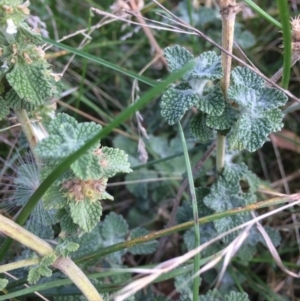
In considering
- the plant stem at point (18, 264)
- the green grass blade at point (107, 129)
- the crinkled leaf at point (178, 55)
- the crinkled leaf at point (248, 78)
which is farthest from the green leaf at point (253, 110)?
the plant stem at point (18, 264)

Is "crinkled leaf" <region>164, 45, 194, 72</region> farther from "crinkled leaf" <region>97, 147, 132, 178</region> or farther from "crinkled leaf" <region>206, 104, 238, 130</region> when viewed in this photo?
"crinkled leaf" <region>97, 147, 132, 178</region>

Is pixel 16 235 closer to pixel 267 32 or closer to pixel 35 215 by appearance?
pixel 35 215

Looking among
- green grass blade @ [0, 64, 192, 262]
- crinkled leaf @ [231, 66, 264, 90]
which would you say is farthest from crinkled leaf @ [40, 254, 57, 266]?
crinkled leaf @ [231, 66, 264, 90]

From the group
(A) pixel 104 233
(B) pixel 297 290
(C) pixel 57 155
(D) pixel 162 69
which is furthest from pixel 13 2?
(B) pixel 297 290

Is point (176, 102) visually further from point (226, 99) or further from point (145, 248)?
point (145, 248)

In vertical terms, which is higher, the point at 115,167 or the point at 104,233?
the point at 115,167

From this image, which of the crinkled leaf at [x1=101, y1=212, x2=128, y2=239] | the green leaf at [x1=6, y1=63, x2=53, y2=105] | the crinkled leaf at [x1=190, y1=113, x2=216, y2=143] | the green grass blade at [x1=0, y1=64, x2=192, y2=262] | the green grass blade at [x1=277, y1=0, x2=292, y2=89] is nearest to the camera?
the green grass blade at [x1=0, y1=64, x2=192, y2=262]

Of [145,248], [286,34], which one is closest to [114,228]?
[145,248]
